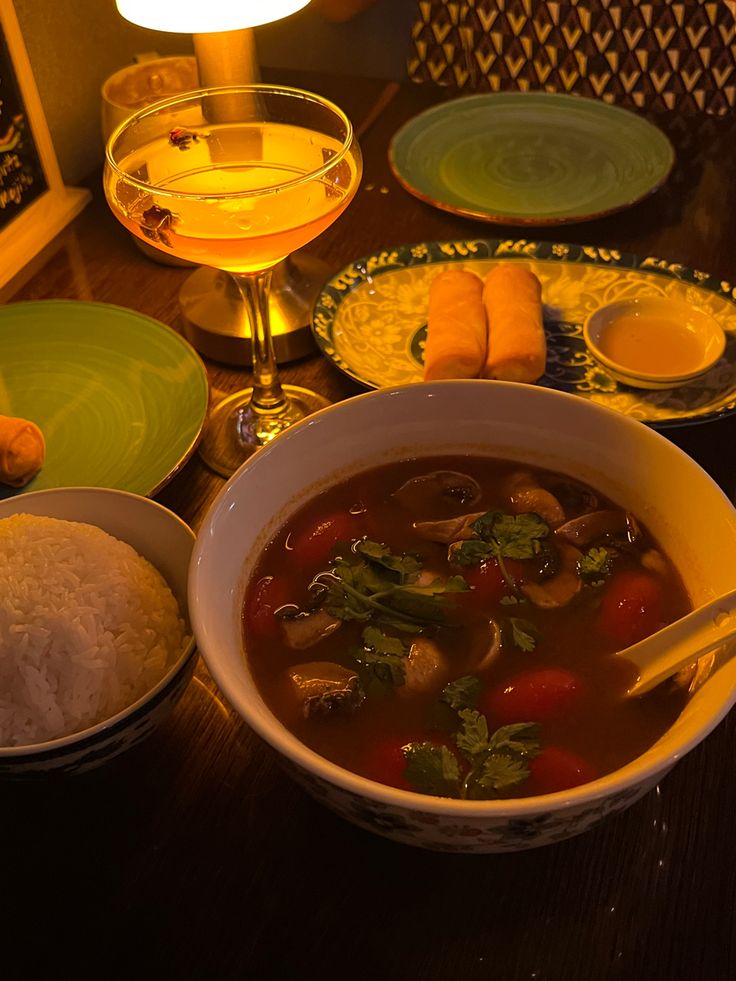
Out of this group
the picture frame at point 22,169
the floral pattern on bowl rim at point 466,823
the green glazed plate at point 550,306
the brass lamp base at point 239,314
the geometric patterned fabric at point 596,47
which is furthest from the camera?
the geometric patterned fabric at point 596,47

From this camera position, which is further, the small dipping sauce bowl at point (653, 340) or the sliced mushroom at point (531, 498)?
the small dipping sauce bowl at point (653, 340)

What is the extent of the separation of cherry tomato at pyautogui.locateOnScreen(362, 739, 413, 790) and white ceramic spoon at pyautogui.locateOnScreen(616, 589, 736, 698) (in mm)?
227

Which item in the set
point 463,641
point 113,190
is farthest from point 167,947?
point 113,190

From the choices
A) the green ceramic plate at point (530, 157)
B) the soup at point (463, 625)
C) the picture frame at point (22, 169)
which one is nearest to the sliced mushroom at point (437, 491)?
the soup at point (463, 625)

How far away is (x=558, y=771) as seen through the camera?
31.0 inches

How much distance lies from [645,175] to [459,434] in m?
1.05

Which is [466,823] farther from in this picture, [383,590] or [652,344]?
[652,344]

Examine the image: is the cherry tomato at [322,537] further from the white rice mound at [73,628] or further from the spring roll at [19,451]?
the spring roll at [19,451]

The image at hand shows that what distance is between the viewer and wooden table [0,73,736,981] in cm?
79

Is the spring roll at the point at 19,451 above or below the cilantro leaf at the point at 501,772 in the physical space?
above

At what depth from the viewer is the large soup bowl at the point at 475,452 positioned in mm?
660

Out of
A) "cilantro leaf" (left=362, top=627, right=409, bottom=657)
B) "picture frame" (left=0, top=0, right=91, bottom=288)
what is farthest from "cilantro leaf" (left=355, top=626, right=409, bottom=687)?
"picture frame" (left=0, top=0, right=91, bottom=288)

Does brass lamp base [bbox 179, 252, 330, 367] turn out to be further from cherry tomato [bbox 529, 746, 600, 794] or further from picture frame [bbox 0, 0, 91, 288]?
cherry tomato [bbox 529, 746, 600, 794]

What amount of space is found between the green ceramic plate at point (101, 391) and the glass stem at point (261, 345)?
0.09 m
